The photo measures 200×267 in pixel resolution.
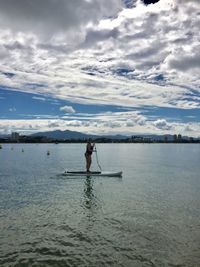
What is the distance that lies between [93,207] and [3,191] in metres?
11.8

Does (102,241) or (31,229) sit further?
(31,229)

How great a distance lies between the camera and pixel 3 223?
853 inches

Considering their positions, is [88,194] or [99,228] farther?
[88,194]

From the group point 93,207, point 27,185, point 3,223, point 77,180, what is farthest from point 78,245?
point 77,180

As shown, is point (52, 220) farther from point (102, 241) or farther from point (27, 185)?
point (27, 185)

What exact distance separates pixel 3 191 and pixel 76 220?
47.6 feet

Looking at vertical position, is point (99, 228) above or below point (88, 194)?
below

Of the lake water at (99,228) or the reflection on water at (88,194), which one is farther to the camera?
the reflection on water at (88,194)

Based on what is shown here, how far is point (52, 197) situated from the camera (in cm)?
3156

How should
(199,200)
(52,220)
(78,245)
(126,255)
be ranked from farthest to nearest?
(199,200)
(52,220)
(78,245)
(126,255)

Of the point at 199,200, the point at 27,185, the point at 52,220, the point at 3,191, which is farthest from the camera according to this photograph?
the point at 27,185

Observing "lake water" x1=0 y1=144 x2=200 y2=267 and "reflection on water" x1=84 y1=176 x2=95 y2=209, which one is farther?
"reflection on water" x1=84 y1=176 x2=95 y2=209

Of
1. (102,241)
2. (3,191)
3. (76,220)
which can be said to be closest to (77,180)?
(3,191)

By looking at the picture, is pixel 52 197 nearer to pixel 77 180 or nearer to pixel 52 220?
pixel 52 220
